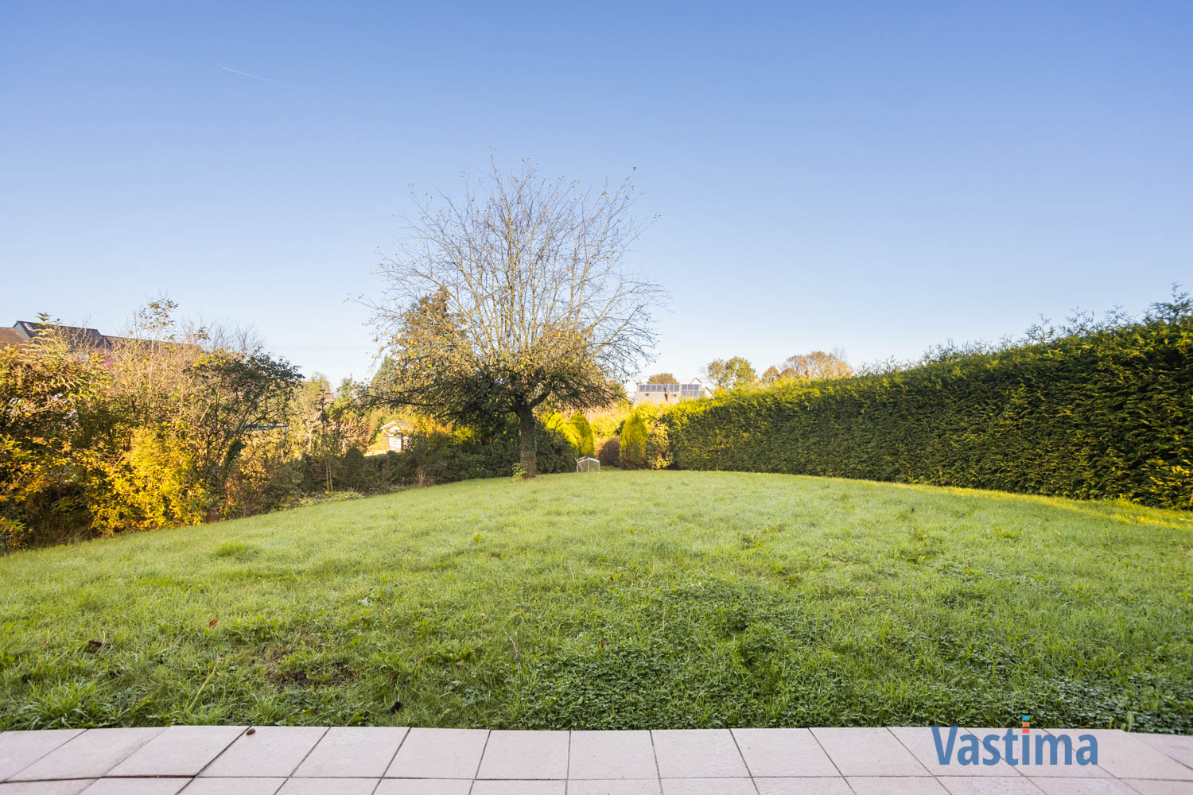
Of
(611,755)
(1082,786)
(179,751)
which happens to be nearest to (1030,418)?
(1082,786)

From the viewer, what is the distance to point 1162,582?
388cm

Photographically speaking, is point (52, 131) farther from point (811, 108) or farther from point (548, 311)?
point (811, 108)

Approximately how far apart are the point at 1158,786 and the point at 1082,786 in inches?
10.0

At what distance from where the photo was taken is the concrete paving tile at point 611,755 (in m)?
1.79

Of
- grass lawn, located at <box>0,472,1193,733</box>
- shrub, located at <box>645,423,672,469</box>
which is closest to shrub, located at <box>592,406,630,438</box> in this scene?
shrub, located at <box>645,423,672,469</box>

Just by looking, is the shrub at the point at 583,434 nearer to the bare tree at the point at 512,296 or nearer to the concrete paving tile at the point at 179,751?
the bare tree at the point at 512,296

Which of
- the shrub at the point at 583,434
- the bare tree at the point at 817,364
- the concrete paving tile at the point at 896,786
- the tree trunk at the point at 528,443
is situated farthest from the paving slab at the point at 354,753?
the bare tree at the point at 817,364

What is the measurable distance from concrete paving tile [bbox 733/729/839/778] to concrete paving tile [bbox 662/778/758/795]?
0.28 ft

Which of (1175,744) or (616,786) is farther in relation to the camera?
(1175,744)

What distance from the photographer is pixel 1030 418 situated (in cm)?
856

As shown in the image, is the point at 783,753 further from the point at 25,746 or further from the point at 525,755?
the point at 25,746

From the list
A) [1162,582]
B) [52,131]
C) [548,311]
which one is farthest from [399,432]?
[1162,582]

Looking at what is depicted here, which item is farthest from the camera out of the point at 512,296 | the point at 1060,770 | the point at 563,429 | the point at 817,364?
the point at 817,364

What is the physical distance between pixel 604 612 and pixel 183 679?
89.9 inches
